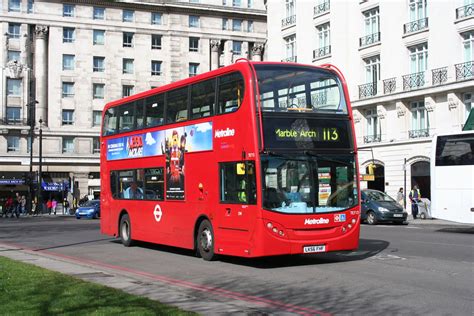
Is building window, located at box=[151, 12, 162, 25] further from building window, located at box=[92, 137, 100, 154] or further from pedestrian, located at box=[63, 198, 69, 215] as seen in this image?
pedestrian, located at box=[63, 198, 69, 215]

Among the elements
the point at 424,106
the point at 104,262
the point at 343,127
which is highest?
the point at 424,106

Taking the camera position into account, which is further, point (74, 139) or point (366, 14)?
point (74, 139)

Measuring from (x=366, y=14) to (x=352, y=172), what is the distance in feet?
103

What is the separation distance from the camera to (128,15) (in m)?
68.8

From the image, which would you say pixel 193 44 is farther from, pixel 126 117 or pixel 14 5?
pixel 126 117

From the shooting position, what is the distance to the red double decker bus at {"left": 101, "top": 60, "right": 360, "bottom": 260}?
498 inches

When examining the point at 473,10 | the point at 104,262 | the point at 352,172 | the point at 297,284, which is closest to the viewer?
the point at 297,284

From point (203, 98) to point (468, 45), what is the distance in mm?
25705

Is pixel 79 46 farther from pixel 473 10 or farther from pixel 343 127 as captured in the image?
pixel 343 127

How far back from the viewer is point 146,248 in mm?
18500

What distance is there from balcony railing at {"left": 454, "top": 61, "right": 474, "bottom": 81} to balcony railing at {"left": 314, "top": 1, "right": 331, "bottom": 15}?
12374mm

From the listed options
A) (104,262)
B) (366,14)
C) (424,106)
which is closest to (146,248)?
(104,262)

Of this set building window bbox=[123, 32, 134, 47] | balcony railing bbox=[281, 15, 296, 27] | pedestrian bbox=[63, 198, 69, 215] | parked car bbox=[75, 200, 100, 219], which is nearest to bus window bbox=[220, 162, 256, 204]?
parked car bbox=[75, 200, 100, 219]

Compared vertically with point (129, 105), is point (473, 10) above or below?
above
